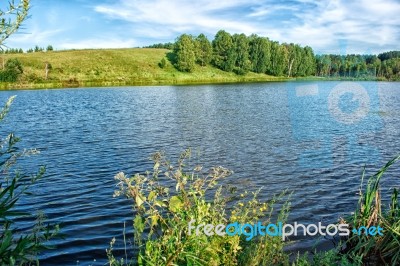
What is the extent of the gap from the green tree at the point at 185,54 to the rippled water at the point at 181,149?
95.2 meters

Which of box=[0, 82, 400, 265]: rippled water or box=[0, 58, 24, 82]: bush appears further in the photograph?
box=[0, 58, 24, 82]: bush

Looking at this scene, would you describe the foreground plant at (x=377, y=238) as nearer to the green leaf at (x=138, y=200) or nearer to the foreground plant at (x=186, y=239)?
the foreground plant at (x=186, y=239)

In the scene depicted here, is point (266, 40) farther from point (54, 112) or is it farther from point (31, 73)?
point (54, 112)

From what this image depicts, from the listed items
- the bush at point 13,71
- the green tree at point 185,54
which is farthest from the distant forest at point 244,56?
the bush at point 13,71

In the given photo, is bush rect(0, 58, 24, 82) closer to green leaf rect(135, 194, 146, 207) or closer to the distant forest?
the distant forest

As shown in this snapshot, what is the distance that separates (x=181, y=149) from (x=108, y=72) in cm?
10432

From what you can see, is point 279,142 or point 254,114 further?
point 254,114

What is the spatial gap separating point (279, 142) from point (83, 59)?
121 metres

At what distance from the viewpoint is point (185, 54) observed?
135 m

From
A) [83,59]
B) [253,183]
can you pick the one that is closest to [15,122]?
[253,183]

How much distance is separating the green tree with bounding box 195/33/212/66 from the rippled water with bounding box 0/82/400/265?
353 feet

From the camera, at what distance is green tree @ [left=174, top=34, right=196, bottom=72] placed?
135 metres

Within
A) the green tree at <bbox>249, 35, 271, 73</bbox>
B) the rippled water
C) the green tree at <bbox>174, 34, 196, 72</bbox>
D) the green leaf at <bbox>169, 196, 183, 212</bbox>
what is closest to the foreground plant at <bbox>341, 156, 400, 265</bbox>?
the rippled water

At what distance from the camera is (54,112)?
4381 centimetres
